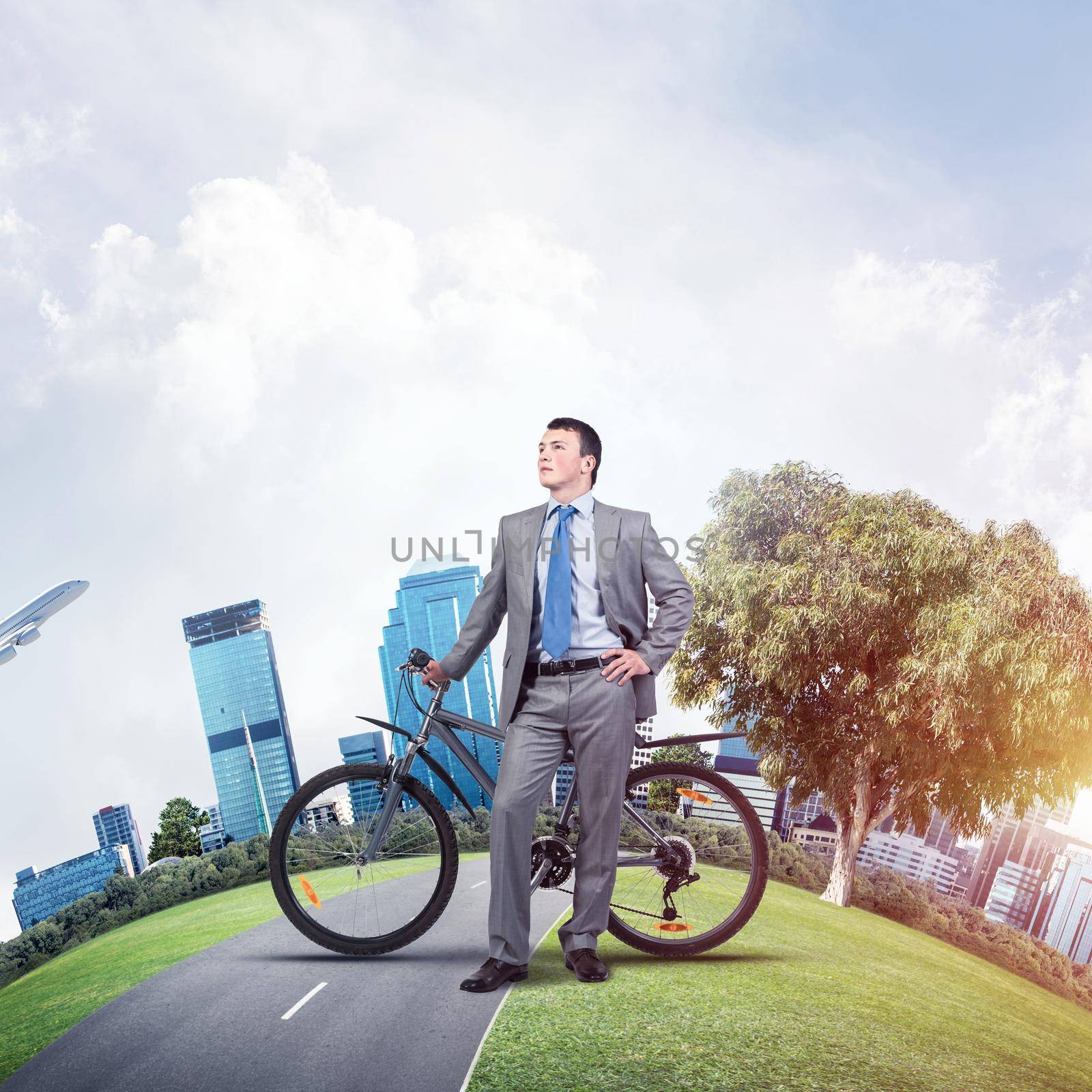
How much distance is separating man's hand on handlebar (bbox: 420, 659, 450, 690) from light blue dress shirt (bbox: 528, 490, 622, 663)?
0.39 m

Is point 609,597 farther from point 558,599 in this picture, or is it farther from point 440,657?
point 440,657

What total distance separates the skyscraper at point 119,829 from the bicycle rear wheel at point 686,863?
340cm

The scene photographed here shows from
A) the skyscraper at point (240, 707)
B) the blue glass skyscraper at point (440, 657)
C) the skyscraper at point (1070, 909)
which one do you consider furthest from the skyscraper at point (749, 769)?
the skyscraper at point (240, 707)

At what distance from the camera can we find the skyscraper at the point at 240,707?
5992mm

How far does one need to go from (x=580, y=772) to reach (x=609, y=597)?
0.66 meters

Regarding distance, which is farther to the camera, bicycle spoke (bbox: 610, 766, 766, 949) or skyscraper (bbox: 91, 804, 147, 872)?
skyscraper (bbox: 91, 804, 147, 872)

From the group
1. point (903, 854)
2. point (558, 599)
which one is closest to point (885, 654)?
point (903, 854)

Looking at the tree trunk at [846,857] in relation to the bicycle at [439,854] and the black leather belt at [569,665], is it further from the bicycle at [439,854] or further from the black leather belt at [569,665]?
the black leather belt at [569,665]

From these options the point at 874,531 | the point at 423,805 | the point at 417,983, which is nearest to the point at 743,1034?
the point at 417,983

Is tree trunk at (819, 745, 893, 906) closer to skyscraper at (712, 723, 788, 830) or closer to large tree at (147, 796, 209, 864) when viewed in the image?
skyscraper at (712, 723, 788, 830)

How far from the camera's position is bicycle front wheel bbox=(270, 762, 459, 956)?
3514 millimetres

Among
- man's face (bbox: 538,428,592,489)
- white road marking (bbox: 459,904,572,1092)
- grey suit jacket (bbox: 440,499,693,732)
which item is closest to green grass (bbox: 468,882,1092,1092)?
white road marking (bbox: 459,904,572,1092)

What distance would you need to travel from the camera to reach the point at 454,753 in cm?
367

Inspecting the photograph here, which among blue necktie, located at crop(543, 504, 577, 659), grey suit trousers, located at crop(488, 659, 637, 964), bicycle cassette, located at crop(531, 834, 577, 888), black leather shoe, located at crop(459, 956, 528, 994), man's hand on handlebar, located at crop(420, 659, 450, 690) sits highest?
blue necktie, located at crop(543, 504, 577, 659)
